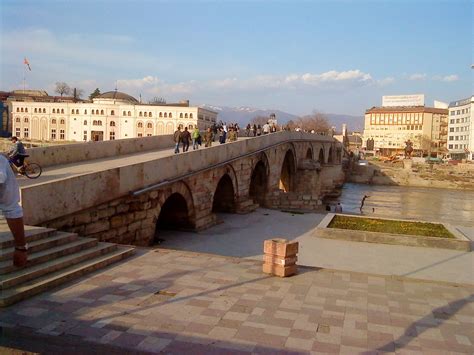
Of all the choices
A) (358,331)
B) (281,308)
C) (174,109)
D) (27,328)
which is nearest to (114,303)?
(27,328)

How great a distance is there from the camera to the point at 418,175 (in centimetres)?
5088

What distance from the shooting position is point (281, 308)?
4746 millimetres

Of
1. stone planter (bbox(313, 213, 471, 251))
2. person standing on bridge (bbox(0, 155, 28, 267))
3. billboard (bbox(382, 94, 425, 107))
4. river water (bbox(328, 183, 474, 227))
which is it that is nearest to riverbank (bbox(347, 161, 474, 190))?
river water (bbox(328, 183, 474, 227))

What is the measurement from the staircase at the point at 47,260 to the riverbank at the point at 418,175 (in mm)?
48649

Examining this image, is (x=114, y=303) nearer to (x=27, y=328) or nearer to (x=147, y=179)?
(x=27, y=328)

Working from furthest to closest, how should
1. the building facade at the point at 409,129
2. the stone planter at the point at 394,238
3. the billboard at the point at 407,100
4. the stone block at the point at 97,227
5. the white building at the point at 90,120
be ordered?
1. the billboard at the point at 407,100
2. the building facade at the point at 409,129
3. the white building at the point at 90,120
4. the stone planter at the point at 394,238
5. the stone block at the point at 97,227

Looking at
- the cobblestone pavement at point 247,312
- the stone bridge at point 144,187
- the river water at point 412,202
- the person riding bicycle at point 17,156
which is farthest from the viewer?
the river water at point 412,202

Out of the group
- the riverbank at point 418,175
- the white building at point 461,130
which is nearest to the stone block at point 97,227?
the riverbank at point 418,175

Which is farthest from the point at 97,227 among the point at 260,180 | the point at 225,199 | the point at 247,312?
the point at 260,180

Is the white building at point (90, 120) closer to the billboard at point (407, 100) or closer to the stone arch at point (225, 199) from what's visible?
the stone arch at point (225, 199)

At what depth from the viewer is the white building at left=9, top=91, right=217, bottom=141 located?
164 feet

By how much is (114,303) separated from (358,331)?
7.86ft

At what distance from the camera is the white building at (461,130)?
6119cm

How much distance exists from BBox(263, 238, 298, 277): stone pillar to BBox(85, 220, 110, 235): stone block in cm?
328
